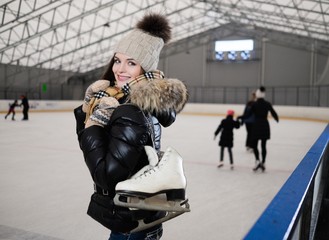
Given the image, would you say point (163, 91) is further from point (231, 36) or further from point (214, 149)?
point (231, 36)

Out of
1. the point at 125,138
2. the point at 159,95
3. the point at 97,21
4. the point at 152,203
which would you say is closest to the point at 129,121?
the point at 125,138

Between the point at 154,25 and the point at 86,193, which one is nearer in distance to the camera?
the point at 154,25

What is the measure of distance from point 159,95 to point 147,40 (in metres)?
0.37

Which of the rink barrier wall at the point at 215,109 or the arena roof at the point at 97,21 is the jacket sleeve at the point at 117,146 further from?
the rink barrier wall at the point at 215,109

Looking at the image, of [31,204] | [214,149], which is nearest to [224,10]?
[214,149]

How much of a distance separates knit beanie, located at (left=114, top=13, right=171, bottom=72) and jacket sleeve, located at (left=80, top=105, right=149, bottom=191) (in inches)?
13.5

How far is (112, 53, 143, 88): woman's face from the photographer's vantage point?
1.57m

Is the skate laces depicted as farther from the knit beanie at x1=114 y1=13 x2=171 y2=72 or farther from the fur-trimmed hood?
the knit beanie at x1=114 y1=13 x2=171 y2=72

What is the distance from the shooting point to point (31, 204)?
3.90 metres

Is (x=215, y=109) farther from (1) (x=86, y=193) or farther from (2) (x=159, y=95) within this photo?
(2) (x=159, y=95)

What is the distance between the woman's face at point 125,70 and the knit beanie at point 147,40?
3 cm

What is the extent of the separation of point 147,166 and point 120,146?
0.14 meters

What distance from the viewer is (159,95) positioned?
54.6 inches

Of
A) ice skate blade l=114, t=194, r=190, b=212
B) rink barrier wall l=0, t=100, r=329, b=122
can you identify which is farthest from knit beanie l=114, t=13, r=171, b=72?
rink barrier wall l=0, t=100, r=329, b=122
